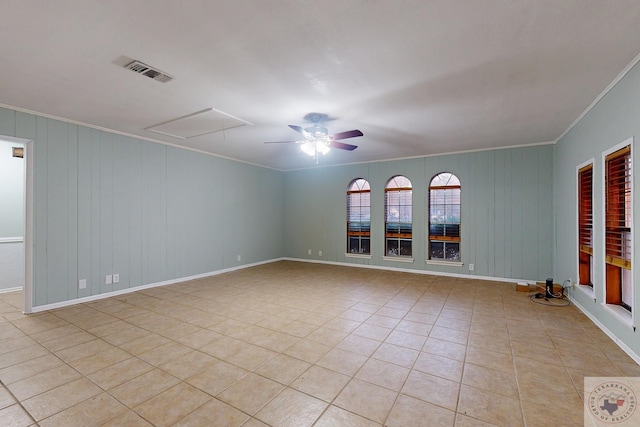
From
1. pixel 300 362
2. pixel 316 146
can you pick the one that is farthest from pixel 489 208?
pixel 300 362

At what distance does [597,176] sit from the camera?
135 inches

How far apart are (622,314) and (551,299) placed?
1.69m

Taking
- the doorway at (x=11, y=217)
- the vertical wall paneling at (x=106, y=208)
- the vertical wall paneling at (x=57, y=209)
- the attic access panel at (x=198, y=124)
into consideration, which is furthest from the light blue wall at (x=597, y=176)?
the doorway at (x=11, y=217)

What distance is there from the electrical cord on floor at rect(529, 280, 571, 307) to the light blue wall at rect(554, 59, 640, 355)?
218mm

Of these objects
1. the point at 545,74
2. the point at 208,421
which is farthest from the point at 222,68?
the point at 545,74

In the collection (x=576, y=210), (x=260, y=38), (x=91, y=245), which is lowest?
(x=91, y=245)

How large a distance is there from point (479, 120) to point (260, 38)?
10.9ft

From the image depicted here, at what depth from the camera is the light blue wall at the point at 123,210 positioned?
3983 millimetres

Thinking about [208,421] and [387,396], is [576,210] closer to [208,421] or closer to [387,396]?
[387,396]

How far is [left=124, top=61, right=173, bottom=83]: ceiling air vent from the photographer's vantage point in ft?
8.60

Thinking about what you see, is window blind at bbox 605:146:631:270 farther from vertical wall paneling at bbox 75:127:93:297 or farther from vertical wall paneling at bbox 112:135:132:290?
vertical wall paneling at bbox 75:127:93:297

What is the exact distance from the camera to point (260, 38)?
87.0 inches

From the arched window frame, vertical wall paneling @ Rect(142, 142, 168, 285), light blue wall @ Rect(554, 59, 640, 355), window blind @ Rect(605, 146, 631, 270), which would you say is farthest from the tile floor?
the arched window frame

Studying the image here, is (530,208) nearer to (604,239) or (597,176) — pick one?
(597,176)
